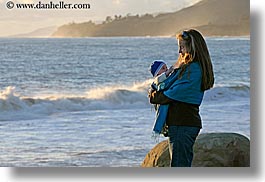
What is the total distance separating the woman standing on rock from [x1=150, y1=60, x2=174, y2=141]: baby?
2 centimetres

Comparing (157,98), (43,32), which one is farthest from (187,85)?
(43,32)

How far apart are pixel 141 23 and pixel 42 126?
0.56 m

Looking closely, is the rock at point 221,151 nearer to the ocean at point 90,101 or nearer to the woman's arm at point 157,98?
the ocean at point 90,101

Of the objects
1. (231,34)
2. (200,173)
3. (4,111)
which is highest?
(231,34)

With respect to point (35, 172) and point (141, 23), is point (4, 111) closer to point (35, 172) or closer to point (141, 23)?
point (35, 172)

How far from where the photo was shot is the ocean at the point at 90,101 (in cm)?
383

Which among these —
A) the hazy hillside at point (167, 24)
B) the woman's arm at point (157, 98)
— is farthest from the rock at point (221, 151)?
the hazy hillside at point (167, 24)

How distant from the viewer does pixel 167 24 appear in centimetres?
385

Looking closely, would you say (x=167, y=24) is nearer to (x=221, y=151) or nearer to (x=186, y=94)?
(x=186, y=94)

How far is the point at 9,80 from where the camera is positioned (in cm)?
384

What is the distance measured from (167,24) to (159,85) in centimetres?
25

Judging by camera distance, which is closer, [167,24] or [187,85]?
[187,85]

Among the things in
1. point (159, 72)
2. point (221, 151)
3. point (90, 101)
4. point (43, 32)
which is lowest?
point (221, 151)

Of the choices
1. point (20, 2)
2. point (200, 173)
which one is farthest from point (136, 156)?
point (20, 2)
